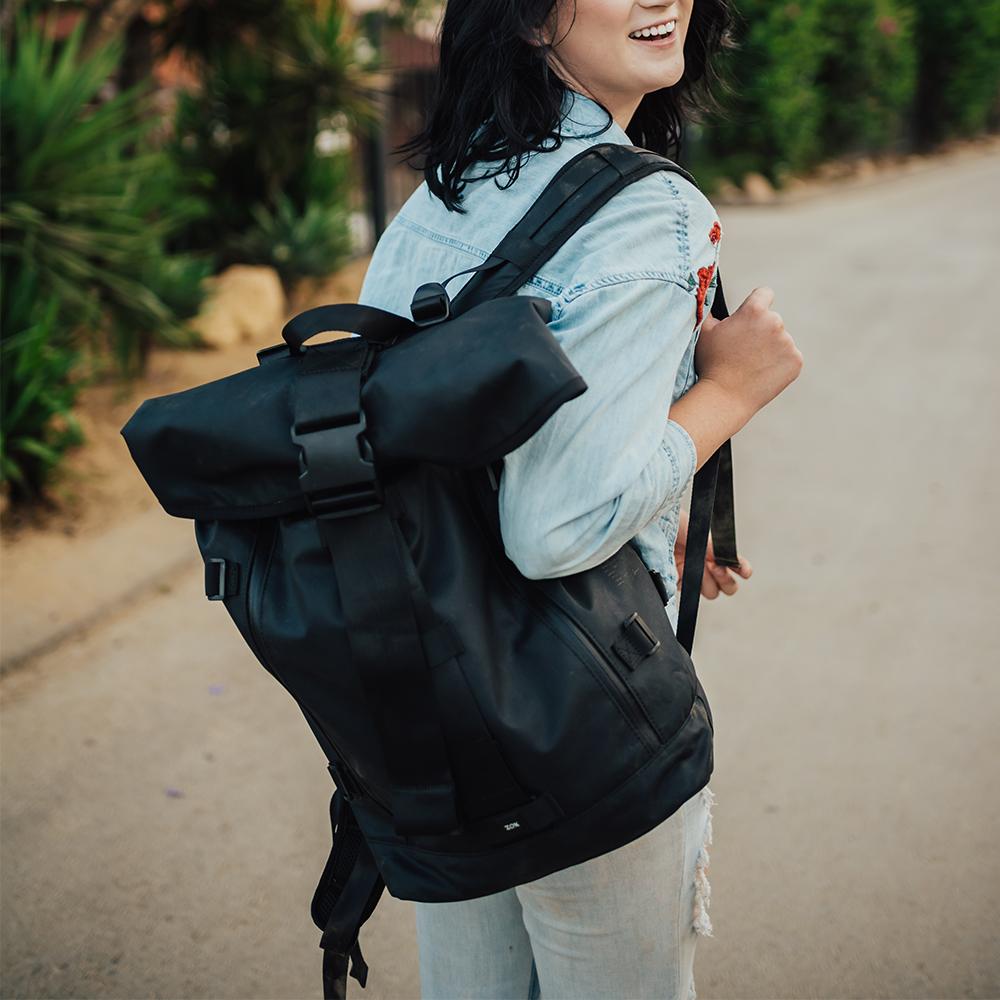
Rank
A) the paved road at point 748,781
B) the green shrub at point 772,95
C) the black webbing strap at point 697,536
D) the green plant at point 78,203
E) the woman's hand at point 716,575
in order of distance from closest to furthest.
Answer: the black webbing strap at point 697,536 < the woman's hand at point 716,575 < the paved road at point 748,781 < the green plant at point 78,203 < the green shrub at point 772,95

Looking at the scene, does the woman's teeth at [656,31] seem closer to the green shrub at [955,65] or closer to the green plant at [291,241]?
the green plant at [291,241]

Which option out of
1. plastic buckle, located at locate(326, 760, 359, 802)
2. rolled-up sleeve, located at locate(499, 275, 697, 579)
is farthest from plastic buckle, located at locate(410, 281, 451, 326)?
plastic buckle, located at locate(326, 760, 359, 802)

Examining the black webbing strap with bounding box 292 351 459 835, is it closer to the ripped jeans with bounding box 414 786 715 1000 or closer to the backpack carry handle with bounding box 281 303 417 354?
the backpack carry handle with bounding box 281 303 417 354

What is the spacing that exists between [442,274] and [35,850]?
2.01 m

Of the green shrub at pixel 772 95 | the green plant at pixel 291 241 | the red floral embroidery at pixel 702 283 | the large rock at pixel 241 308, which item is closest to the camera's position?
the red floral embroidery at pixel 702 283

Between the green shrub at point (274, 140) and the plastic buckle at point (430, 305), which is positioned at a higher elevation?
the plastic buckle at point (430, 305)

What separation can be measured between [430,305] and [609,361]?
0.61 feet

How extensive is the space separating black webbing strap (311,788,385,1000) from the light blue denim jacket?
23.0 inches

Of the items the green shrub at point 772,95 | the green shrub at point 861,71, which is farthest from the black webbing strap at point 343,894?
the green shrub at point 861,71

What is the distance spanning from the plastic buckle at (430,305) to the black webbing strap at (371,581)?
0.09m

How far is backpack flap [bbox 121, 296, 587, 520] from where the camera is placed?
991 millimetres

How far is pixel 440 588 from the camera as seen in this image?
3.57 feet

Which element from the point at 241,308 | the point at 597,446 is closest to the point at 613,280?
the point at 597,446

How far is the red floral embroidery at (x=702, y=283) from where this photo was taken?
1187mm
